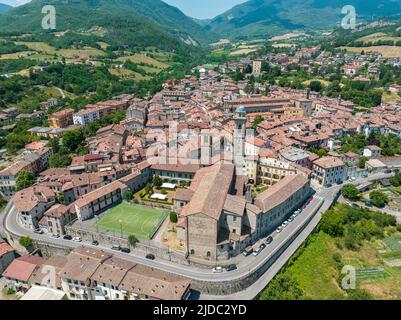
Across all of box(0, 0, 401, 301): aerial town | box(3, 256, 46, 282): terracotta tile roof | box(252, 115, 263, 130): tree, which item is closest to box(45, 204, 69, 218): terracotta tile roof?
box(0, 0, 401, 301): aerial town

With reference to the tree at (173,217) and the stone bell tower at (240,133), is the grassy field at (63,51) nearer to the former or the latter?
the stone bell tower at (240,133)

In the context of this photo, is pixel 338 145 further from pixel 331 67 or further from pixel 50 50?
pixel 50 50

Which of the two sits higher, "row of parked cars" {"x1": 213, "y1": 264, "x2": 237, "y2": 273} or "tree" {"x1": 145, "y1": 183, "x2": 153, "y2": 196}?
"tree" {"x1": 145, "y1": 183, "x2": 153, "y2": 196}

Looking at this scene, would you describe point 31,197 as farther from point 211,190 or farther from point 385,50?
point 385,50

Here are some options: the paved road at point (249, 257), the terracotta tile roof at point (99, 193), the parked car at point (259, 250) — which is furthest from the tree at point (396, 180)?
the terracotta tile roof at point (99, 193)

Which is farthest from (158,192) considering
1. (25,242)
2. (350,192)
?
(350,192)

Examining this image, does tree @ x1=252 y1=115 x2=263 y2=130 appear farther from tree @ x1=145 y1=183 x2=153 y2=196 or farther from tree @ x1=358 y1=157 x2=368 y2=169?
tree @ x1=145 y1=183 x2=153 y2=196
